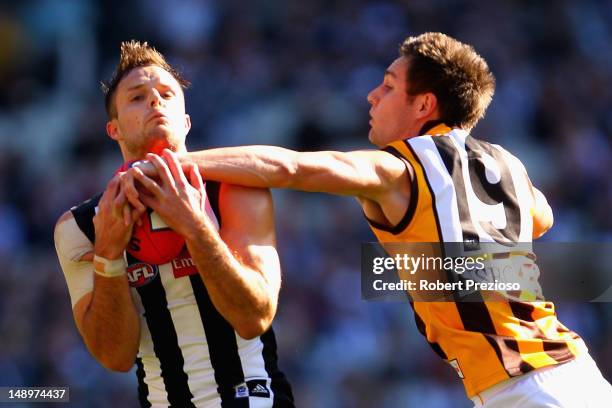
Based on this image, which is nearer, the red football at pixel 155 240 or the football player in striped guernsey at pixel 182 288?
the football player in striped guernsey at pixel 182 288

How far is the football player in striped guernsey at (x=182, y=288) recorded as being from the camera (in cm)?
458

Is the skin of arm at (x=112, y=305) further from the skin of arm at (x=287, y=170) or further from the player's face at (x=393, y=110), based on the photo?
the player's face at (x=393, y=110)

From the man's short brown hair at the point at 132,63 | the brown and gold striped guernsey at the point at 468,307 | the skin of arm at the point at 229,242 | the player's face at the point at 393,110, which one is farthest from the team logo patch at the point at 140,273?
the player's face at the point at 393,110

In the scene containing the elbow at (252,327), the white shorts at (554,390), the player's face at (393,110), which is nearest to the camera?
the elbow at (252,327)

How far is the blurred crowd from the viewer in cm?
1097

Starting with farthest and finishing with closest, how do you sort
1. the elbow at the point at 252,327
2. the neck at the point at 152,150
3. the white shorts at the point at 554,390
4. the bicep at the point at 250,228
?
1. the neck at the point at 152,150
2. the white shorts at the point at 554,390
3. the bicep at the point at 250,228
4. the elbow at the point at 252,327

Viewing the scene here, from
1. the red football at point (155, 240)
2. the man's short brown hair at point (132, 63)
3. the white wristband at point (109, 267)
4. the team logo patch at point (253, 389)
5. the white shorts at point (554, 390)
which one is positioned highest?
the man's short brown hair at point (132, 63)

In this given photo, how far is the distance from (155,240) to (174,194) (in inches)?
11.0

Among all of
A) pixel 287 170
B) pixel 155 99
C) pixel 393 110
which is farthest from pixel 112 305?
pixel 393 110

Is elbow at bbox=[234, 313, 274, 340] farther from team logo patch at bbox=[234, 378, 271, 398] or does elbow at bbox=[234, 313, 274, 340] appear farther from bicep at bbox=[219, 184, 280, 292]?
team logo patch at bbox=[234, 378, 271, 398]

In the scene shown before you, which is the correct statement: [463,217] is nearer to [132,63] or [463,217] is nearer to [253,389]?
[253,389]

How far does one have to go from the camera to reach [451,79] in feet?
18.7

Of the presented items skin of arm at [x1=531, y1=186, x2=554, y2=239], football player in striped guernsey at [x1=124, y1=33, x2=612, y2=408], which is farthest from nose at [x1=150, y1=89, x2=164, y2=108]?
skin of arm at [x1=531, y1=186, x2=554, y2=239]

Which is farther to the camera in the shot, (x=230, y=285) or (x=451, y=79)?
(x=451, y=79)
